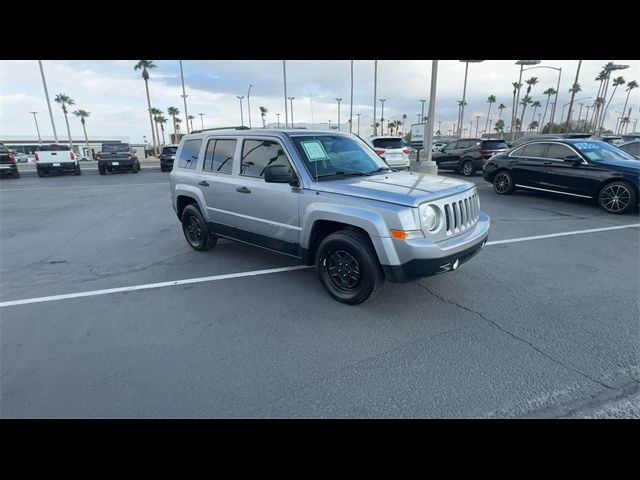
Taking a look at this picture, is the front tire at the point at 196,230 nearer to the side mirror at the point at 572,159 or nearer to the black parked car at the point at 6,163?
the side mirror at the point at 572,159

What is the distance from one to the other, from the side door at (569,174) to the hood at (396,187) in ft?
20.5

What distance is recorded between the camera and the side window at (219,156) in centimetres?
485

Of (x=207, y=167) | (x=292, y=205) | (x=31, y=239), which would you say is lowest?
(x=31, y=239)

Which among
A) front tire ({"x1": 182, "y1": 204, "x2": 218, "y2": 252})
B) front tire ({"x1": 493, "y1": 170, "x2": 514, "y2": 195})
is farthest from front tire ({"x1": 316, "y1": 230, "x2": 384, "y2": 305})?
front tire ({"x1": 493, "y1": 170, "x2": 514, "y2": 195})

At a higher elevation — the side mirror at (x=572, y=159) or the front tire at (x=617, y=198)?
the side mirror at (x=572, y=159)

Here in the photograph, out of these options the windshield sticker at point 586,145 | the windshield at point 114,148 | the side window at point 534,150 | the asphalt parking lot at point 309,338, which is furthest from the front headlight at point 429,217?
the windshield at point 114,148

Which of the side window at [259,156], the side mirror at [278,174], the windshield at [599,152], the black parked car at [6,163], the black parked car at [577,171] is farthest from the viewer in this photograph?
the black parked car at [6,163]

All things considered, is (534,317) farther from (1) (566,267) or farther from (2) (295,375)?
(2) (295,375)

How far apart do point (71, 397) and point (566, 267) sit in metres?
5.91

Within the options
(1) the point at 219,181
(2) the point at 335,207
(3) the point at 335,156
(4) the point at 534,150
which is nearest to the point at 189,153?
(1) the point at 219,181

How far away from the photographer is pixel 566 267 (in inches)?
190

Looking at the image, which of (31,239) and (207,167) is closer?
(207,167)

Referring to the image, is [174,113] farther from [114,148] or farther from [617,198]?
[617,198]
